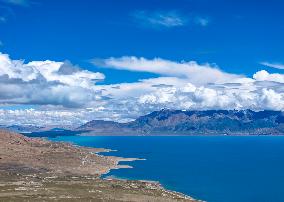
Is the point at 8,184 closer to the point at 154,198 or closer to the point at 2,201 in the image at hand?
the point at 2,201

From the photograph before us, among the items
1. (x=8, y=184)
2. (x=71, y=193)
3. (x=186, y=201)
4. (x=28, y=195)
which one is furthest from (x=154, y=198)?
(x=8, y=184)

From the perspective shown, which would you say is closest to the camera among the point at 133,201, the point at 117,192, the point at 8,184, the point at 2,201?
the point at 2,201

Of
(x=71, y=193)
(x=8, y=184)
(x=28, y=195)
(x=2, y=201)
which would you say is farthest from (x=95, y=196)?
(x=8, y=184)

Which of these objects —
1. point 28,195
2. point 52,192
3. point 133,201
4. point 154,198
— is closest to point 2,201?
point 28,195

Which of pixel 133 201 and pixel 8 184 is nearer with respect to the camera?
pixel 133 201

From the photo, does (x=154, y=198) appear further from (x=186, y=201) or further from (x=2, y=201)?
(x=2, y=201)

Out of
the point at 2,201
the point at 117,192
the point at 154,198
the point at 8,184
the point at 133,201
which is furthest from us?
the point at 8,184

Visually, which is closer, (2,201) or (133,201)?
(2,201)

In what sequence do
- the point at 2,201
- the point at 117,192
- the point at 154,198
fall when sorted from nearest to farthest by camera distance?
the point at 2,201 → the point at 154,198 → the point at 117,192
